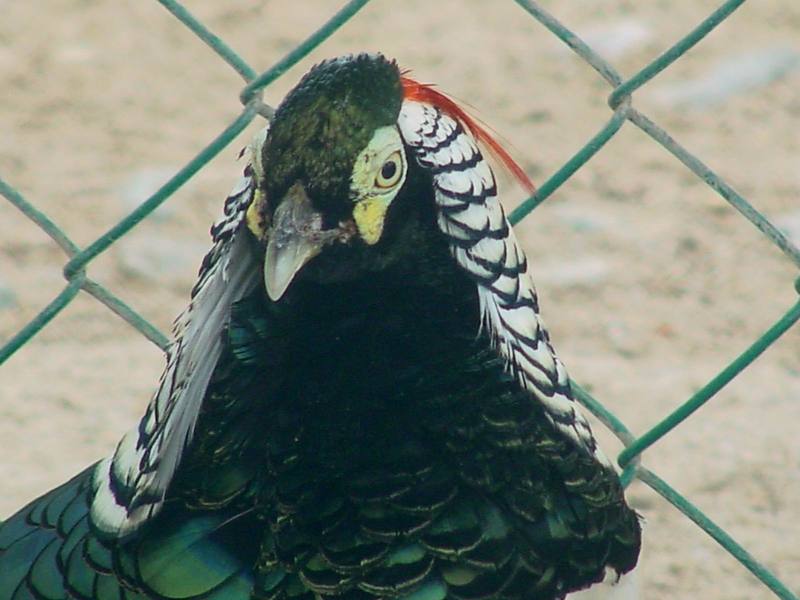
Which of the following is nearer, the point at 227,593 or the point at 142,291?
the point at 227,593

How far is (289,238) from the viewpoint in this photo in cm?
148

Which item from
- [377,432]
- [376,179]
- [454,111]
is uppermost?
[454,111]

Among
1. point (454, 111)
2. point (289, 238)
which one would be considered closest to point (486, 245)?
point (454, 111)

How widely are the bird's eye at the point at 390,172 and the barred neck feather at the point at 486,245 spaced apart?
4 cm

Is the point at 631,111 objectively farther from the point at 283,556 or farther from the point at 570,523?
the point at 283,556

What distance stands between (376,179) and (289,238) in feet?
0.34

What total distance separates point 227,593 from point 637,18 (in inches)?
103

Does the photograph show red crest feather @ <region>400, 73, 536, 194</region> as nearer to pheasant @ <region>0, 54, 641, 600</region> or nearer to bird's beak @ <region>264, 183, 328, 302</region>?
pheasant @ <region>0, 54, 641, 600</region>

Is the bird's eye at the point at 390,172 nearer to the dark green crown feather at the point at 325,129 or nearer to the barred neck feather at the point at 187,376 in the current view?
the dark green crown feather at the point at 325,129

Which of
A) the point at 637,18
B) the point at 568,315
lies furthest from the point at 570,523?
the point at 637,18

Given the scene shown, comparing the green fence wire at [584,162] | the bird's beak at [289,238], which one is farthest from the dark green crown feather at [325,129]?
the green fence wire at [584,162]

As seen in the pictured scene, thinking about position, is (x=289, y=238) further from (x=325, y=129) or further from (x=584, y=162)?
(x=584, y=162)

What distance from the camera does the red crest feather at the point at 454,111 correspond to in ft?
5.35

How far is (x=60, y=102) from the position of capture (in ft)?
12.1
